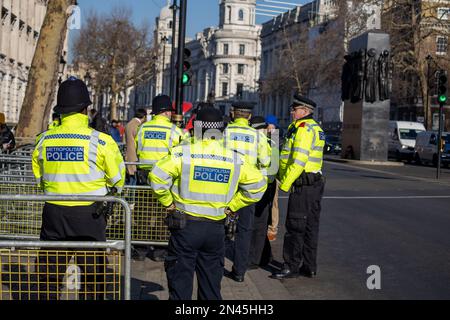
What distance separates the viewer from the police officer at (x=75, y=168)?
5.66 meters

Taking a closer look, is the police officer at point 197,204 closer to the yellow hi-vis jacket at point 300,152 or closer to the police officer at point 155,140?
the yellow hi-vis jacket at point 300,152

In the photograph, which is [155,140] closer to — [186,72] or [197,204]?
[197,204]

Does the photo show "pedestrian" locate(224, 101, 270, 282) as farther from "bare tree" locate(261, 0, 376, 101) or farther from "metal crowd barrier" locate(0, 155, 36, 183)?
"bare tree" locate(261, 0, 376, 101)

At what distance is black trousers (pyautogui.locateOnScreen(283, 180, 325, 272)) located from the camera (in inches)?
324

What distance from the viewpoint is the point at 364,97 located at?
3678cm

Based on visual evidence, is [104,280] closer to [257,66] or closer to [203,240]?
[203,240]

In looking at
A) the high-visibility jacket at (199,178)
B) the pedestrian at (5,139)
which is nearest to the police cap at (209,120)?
the high-visibility jacket at (199,178)

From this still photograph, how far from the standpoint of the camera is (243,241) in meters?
8.13

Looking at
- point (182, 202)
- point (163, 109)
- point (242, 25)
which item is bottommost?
point (182, 202)

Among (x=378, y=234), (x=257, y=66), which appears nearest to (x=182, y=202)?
(x=378, y=234)

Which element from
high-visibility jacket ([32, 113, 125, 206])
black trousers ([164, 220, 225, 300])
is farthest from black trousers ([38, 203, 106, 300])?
black trousers ([164, 220, 225, 300])

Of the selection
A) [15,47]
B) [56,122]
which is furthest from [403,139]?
[56,122]

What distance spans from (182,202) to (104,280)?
806 millimetres

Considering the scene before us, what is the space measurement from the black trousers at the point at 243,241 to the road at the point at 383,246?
53 cm
